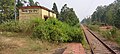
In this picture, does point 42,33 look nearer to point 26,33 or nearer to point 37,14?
point 26,33

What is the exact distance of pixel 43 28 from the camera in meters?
20.2

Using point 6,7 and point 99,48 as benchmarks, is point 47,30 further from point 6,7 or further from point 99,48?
point 6,7

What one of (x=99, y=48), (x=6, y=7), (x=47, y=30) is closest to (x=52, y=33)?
(x=47, y=30)

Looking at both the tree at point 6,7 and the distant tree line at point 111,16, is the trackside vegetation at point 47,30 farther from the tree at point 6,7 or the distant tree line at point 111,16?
the distant tree line at point 111,16

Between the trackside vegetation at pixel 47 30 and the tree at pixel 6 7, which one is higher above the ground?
the tree at pixel 6 7

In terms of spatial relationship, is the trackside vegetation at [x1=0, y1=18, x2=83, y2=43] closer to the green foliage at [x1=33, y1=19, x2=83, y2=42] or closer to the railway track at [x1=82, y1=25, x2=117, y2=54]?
the green foliage at [x1=33, y1=19, x2=83, y2=42]

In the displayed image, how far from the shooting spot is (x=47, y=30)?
20188 millimetres

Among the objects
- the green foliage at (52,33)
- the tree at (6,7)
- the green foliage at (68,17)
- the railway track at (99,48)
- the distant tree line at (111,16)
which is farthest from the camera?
the distant tree line at (111,16)

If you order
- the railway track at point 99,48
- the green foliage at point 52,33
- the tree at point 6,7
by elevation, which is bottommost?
the railway track at point 99,48

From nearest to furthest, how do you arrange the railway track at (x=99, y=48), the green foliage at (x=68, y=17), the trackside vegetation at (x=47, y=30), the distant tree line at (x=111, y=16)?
1. the railway track at (x=99, y=48)
2. the trackside vegetation at (x=47, y=30)
3. the green foliage at (x=68, y=17)
4. the distant tree line at (x=111, y=16)

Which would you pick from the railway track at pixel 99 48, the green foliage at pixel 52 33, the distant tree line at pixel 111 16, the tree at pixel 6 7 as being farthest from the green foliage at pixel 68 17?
the green foliage at pixel 52 33

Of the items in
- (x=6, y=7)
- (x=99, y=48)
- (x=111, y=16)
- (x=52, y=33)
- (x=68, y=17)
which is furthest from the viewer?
(x=111, y=16)

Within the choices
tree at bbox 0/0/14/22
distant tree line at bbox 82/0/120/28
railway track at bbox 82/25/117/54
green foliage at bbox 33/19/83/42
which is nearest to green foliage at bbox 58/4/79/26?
distant tree line at bbox 82/0/120/28

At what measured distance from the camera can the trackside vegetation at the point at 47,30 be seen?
65.7 feet
